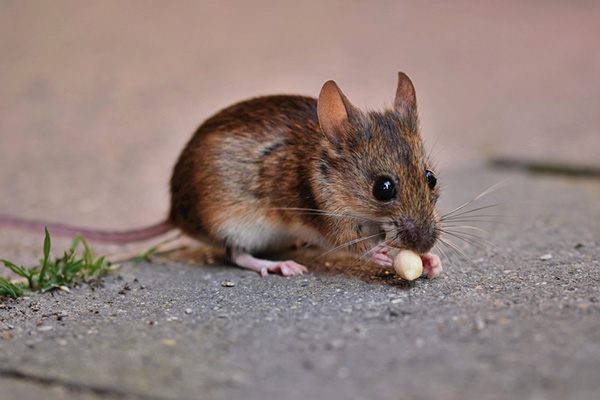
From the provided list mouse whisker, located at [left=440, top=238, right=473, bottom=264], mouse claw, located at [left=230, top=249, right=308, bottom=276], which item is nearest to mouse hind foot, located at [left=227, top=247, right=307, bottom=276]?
mouse claw, located at [left=230, top=249, right=308, bottom=276]

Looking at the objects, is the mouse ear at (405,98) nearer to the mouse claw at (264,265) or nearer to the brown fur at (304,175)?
the brown fur at (304,175)

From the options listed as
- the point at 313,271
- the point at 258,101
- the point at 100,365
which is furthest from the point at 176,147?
the point at 100,365

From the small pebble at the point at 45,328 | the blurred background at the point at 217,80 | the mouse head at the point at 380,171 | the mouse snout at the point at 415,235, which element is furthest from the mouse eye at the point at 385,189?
the blurred background at the point at 217,80

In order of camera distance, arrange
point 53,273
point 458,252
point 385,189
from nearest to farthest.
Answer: point 385,189 → point 53,273 → point 458,252

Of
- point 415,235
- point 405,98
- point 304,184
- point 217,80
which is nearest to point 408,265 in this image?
point 415,235

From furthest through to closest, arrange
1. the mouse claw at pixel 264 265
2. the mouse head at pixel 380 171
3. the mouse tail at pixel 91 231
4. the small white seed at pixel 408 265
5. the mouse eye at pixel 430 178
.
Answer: the mouse tail at pixel 91 231
the mouse claw at pixel 264 265
the mouse eye at pixel 430 178
the mouse head at pixel 380 171
the small white seed at pixel 408 265

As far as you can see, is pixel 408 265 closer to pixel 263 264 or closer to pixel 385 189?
pixel 385 189

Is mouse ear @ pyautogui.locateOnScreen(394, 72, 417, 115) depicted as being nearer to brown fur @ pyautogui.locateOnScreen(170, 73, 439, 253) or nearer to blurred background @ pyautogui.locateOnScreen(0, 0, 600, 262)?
brown fur @ pyautogui.locateOnScreen(170, 73, 439, 253)
